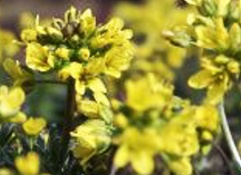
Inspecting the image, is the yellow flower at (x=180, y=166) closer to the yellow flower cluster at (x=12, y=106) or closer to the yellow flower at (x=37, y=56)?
the yellow flower cluster at (x=12, y=106)

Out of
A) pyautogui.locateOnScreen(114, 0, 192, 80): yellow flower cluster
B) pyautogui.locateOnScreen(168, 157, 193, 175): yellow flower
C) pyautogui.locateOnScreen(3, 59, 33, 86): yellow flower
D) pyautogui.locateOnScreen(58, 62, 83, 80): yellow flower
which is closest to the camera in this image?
pyautogui.locateOnScreen(168, 157, 193, 175): yellow flower

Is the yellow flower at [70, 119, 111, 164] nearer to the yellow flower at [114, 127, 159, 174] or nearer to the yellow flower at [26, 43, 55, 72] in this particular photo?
the yellow flower at [26, 43, 55, 72]

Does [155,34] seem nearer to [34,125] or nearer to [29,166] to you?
[34,125]

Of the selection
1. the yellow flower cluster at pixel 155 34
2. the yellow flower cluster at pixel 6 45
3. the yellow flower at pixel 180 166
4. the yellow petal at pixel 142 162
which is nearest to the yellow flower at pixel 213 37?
the yellow flower at pixel 180 166

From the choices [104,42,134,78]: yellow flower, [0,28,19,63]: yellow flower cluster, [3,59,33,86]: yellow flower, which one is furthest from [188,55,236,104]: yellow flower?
[0,28,19,63]: yellow flower cluster

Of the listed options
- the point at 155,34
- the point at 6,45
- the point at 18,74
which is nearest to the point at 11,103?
the point at 18,74

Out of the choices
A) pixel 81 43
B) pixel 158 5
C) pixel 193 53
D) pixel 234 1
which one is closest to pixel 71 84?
pixel 81 43

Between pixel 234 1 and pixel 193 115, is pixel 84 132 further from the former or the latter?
pixel 234 1
